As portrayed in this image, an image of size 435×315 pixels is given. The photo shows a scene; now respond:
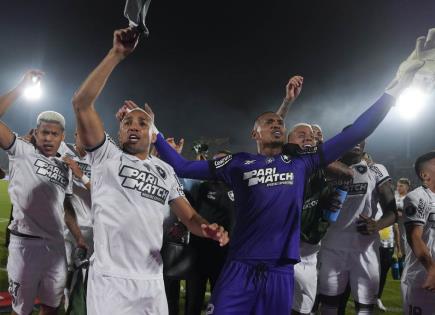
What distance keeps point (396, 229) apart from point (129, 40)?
9879mm

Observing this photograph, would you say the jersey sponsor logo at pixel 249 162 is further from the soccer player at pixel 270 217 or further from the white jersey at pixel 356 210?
the white jersey at pixel 356 210

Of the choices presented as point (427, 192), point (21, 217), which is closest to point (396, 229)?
point (427, 192)

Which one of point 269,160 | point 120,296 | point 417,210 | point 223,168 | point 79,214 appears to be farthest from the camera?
point 79,214

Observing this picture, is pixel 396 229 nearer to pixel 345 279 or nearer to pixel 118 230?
pixel 345 279

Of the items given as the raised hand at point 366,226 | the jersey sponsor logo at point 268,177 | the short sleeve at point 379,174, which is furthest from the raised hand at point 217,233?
the short sleeve at point 379,174

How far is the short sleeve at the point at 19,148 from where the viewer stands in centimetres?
438

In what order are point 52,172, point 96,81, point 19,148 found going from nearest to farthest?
point 96,81 < point 19,148 < point 52,172

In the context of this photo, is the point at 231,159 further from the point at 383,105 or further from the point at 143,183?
the point at 383,105

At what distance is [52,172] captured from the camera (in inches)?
178

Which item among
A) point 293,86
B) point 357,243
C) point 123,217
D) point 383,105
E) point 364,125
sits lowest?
point 357,243

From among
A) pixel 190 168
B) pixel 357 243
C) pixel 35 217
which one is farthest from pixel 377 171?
pixel 35 217

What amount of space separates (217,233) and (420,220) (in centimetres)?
228

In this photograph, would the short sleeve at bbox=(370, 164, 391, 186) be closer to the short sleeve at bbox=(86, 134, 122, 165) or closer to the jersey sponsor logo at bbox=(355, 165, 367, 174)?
the jersey sponsor logo at bbox=(355, 165, 367, 174)

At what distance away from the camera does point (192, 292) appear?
492cm
